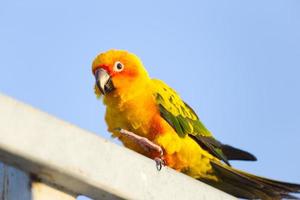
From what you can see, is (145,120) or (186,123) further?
(186,123)

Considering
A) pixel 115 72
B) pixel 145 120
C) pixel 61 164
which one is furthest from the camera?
pixel 115 72

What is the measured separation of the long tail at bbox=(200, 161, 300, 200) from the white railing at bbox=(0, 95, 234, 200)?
180 centimetres

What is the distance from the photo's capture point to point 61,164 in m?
1.89

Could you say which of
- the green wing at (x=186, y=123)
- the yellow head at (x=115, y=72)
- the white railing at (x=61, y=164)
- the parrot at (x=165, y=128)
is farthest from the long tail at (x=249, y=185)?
the white railing at (x=61, y=164)

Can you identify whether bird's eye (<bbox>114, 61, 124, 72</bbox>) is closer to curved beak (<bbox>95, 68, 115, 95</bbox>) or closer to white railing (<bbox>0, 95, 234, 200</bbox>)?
curved beak (<bbox>95, 68, 115, 95</bbox>)

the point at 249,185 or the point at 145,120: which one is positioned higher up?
the point at 145,120

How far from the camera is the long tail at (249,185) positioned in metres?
3.85

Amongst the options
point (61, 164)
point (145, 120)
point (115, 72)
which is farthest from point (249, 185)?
point (61, 164)

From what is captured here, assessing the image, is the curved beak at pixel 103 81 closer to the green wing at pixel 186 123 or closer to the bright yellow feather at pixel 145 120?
the bright yellow feather at pixel 145 120

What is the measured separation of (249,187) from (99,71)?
1434 mm

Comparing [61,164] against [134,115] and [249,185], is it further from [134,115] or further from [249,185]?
[249,185]

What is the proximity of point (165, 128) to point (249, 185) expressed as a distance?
75 centimetres

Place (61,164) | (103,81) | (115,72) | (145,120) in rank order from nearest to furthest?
(61,164) < (145,120) < (103,81) < (115,72)

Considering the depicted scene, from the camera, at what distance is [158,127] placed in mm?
4164
